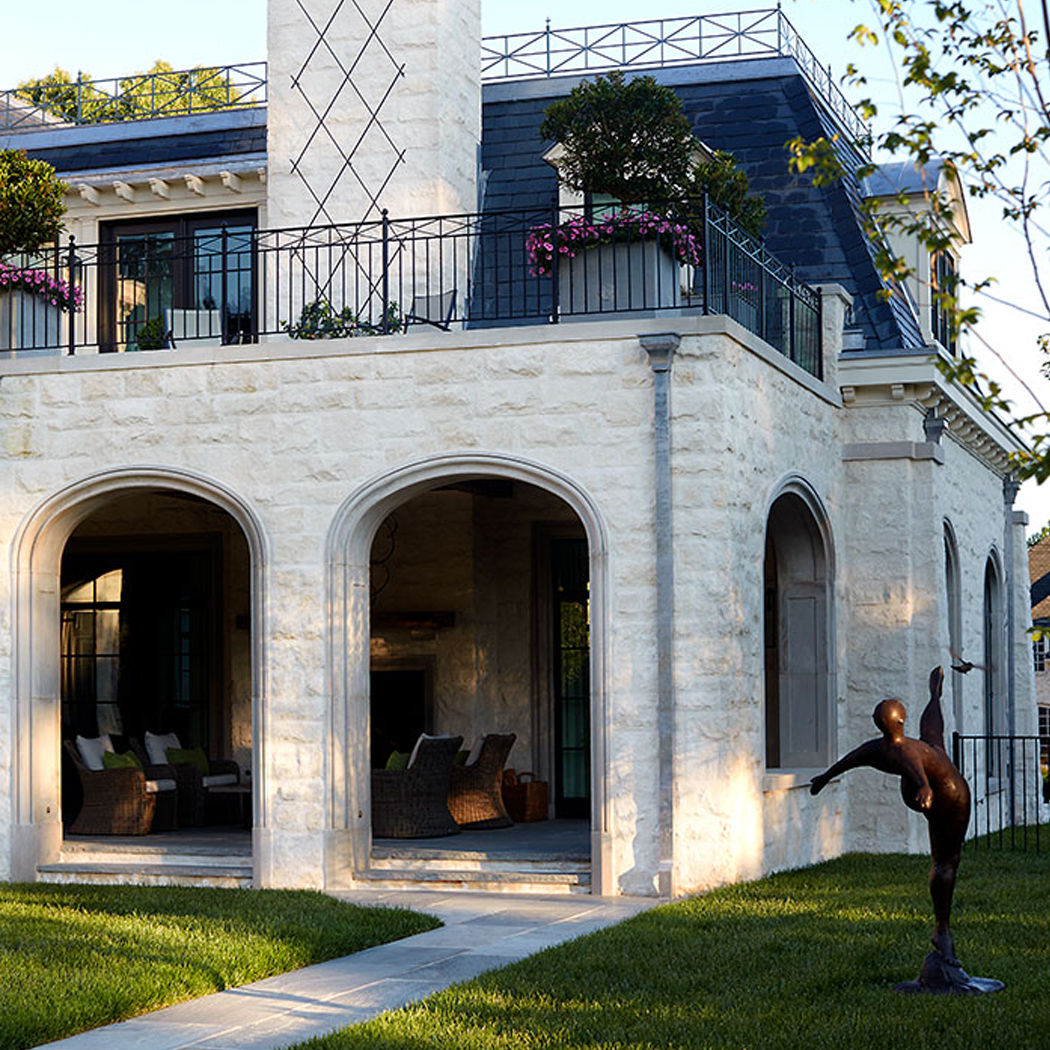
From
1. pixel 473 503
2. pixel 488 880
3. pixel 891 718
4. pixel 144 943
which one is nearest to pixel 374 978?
pixel 144 943

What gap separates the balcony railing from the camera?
1412 centimetres

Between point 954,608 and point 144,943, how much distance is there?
36.6ft

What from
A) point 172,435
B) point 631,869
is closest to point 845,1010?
point 631,869

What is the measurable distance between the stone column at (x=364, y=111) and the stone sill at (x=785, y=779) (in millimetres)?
6214

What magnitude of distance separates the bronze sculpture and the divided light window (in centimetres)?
943

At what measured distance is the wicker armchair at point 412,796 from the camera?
15.4m

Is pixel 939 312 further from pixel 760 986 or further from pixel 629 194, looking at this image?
pixel 760 986

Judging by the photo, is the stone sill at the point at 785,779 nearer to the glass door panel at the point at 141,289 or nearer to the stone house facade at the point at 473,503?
the stone house facade at the point at 473,503

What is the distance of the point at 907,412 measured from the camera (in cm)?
1680

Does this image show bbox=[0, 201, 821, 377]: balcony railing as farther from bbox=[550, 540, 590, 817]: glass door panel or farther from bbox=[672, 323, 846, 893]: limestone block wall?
bbox=[550, 540, 590, 817]: glass door panel

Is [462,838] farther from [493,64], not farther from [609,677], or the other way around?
[493,64]

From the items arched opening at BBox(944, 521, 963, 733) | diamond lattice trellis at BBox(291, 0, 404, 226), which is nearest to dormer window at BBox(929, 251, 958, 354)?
arched opening at BBox(944, 521, 963, 733)

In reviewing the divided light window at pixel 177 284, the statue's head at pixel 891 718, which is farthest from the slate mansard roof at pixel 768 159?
the statue's head at pixel 891 718

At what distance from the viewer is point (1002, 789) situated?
66.6 ft
